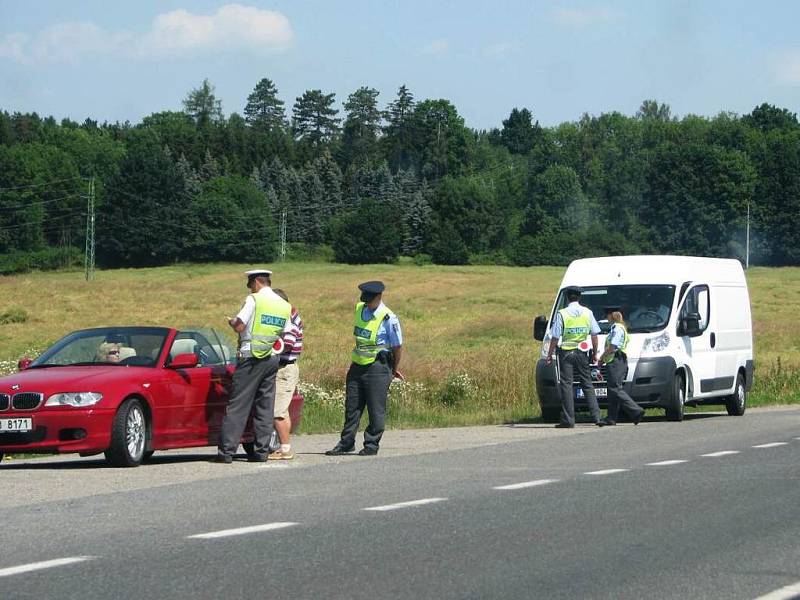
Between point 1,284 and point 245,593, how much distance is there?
268 feet

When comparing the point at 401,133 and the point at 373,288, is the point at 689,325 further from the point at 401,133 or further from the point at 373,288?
the point at 401,133

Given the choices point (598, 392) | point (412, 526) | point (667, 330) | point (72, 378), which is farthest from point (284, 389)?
point (667, 330)

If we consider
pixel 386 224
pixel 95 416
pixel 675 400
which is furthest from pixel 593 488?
pixel 386 224

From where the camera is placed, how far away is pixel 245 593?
22.6 ft

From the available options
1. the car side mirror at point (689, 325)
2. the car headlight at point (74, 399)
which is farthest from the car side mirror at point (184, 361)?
the car side mirror at point (689, 325)

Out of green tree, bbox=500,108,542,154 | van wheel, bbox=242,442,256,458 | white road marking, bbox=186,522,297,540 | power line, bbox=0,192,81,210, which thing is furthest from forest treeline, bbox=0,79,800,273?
white road marking, bbox=186,522,297,540

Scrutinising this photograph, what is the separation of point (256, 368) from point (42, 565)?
21.6ft

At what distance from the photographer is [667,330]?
72.9 ft

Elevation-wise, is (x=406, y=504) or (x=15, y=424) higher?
(x=15, y=424)

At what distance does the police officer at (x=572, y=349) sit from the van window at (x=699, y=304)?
2658 millimetres

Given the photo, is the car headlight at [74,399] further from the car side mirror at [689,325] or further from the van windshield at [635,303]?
the car side mirror at [689,325]

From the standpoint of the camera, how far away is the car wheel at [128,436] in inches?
524

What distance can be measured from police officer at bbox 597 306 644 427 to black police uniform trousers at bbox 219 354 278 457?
780 cm

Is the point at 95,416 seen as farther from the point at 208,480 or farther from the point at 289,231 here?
the point at 289,231
